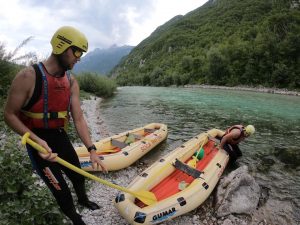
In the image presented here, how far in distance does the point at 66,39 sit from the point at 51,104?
808mm

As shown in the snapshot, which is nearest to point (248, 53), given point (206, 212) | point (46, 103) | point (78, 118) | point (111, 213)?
point (206, 212)

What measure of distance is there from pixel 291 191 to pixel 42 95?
23.3ft

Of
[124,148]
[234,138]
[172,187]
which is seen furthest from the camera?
[234,138]

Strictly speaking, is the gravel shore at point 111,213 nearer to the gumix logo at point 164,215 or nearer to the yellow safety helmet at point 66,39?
the gumix logo at point 164,215

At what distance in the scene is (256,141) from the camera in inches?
495

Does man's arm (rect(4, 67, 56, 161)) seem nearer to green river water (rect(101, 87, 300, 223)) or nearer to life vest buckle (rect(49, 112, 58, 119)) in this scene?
life vest buckle (rect(49, 112, 58, 119))

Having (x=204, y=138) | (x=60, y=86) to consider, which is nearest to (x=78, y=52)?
(x=60, y=86)

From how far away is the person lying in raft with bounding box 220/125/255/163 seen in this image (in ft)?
31.0

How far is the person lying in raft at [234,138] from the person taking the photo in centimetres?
946

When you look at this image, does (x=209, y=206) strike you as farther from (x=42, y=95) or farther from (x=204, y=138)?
(x=42, y=95)

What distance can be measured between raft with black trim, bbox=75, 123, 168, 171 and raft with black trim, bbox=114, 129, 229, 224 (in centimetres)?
121

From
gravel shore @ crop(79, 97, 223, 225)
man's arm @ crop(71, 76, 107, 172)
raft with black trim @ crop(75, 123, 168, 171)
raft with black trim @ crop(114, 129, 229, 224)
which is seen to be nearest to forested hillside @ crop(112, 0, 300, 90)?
raft with black trim @ crop(75, 123, 168, 171)

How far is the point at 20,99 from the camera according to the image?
3238 mm

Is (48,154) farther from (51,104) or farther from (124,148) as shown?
(124,148)
